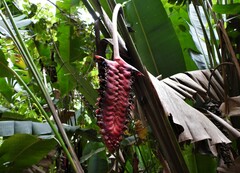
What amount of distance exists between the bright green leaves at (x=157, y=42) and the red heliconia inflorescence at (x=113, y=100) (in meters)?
0.73

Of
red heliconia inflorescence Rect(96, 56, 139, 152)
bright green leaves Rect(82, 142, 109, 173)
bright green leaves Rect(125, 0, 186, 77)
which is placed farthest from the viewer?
bright green leaves Rect(82, 142, 109, 173)

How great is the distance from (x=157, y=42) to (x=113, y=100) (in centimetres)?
81

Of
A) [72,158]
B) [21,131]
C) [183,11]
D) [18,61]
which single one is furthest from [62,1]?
[72,158]

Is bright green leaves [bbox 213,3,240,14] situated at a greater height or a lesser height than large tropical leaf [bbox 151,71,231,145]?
greater

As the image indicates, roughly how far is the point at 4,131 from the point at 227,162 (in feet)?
2.44

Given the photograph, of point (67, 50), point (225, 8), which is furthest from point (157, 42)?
point (67, 50)

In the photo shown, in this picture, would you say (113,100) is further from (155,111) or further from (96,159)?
(96,159)

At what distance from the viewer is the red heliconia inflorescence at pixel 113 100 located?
56 cm

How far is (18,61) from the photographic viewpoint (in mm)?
2287

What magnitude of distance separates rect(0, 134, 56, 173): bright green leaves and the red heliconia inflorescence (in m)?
0.69

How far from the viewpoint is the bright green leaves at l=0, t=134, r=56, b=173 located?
4.11 ft

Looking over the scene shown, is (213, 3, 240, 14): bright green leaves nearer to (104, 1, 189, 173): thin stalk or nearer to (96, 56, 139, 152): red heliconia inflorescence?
(104, 1, 189, 173): thin stalk

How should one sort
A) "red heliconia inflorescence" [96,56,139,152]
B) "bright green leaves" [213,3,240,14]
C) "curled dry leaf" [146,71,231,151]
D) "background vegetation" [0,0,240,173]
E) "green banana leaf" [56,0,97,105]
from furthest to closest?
"green banana leaf" [56,0,97,105] < "bright green leaves" [213,3,240,14] < "background vegetation" [0,0,240,173] < "curled dry leaf" [146,71,231,151] < "red heliconia inflorescence" [96,56,139,152]

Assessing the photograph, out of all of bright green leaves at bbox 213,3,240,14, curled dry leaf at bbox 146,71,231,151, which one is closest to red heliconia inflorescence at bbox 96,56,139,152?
curled dry leaf at bbox 146,71,231,151
